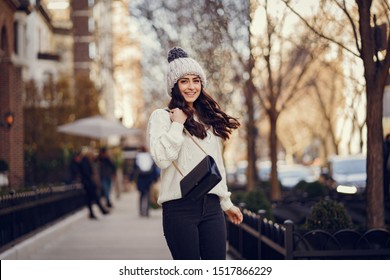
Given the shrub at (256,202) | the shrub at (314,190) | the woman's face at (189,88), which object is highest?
the woman's face at (189,88)

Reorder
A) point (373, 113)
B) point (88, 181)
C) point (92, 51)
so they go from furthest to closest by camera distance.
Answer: point (92, 51)
point (88, 181)
point (373, 113)

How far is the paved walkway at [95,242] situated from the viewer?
38.2 feet

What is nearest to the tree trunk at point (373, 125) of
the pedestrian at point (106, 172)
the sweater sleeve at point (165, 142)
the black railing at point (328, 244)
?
the black railing at point (328, 244)

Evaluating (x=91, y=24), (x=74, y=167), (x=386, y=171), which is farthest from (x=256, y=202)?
(x=91, y=24)

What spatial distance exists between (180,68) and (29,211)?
834 cm

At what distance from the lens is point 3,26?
21453mm

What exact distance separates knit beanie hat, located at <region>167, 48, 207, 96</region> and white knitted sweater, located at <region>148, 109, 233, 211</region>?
21 cm

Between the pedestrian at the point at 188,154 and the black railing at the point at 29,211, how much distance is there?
5.78 meters

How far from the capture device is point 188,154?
4.86 m

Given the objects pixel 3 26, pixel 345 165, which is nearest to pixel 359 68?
pixel 345 165

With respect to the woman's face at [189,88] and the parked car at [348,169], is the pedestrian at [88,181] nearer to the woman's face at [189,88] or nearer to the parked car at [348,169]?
the parked car at [348,169]

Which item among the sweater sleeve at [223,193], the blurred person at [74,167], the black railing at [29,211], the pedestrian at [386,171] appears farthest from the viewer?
the blurred person at [74,167]

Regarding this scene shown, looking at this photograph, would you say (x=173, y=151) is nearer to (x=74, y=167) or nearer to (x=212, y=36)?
(x=212, y=36)

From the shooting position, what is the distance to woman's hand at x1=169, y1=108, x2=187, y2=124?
15.9 feet
